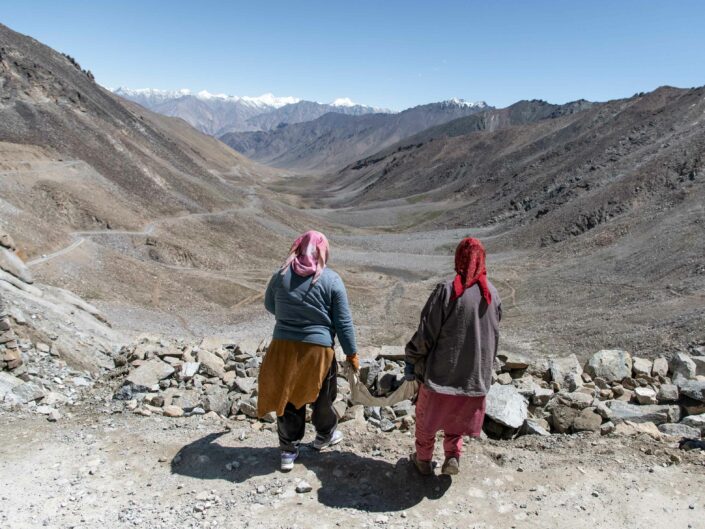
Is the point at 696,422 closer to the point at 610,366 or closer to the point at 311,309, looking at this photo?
the point at 610,366

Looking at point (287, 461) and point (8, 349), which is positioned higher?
point (8, 349)

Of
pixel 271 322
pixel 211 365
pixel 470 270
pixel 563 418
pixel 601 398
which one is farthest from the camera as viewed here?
pixel 271 322

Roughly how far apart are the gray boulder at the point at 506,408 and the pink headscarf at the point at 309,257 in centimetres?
303

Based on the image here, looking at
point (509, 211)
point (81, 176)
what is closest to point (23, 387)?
point (81, 176)

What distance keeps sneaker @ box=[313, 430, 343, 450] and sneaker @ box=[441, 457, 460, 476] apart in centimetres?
127

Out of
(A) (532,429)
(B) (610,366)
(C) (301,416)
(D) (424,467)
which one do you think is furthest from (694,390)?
(C) (301,416)

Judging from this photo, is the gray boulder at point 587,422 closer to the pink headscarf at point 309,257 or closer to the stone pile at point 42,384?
the pink headscarf at point 309,257

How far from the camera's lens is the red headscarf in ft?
14.2

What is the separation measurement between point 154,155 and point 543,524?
166ft

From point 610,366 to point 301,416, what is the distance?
21.9 ft

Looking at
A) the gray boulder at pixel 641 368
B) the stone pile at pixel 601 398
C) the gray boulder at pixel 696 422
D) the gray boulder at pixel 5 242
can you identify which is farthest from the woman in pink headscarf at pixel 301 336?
the gray boulder at pixel 5 242

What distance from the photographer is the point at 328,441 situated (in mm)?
5402

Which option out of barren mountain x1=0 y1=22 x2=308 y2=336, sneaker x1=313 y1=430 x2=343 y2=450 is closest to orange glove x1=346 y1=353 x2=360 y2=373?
sneaker x1=313 y1=430 x2=343 y2=450

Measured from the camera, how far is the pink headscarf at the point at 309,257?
4.64m
